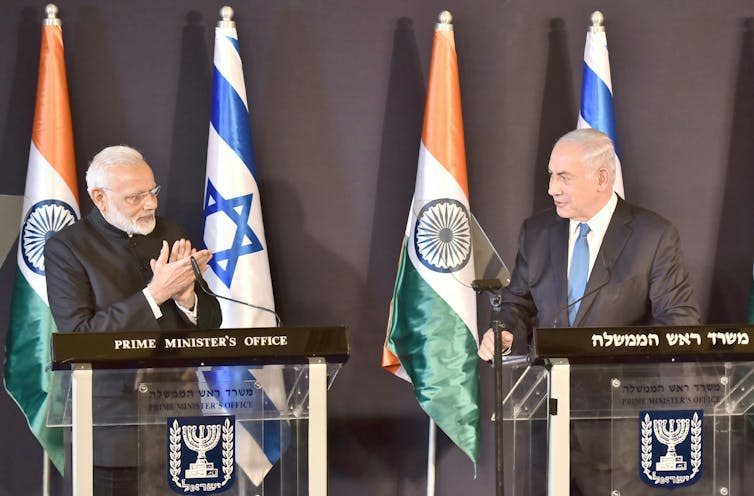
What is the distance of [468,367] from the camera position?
488cm

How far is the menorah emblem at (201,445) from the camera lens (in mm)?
2959

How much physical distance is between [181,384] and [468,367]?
6.97ft

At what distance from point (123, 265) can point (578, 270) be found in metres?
1.61

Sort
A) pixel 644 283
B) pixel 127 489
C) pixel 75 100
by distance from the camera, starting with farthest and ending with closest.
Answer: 1. pixel 75 100
2. pixel 644 283
3. pixel 127 489

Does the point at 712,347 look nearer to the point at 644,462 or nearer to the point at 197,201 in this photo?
the point at 644,462

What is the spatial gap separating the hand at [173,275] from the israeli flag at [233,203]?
0.97 meters

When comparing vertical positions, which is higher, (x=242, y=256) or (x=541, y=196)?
(x=541, y=196)

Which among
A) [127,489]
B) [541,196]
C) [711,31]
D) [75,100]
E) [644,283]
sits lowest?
[127,489]

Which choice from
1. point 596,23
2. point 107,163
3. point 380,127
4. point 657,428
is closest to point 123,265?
point 107,163

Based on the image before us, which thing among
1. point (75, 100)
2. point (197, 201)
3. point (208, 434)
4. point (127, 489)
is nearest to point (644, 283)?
point (208, 434)

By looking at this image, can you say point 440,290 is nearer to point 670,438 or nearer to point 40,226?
point 40,226

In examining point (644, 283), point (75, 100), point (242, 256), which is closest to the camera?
point (644, 283)

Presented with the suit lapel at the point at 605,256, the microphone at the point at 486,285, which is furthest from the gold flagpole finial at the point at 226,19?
the microphone at the point at 486,285

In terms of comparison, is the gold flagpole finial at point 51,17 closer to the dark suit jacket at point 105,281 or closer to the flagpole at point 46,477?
the dark suit jacket at point 105,281
